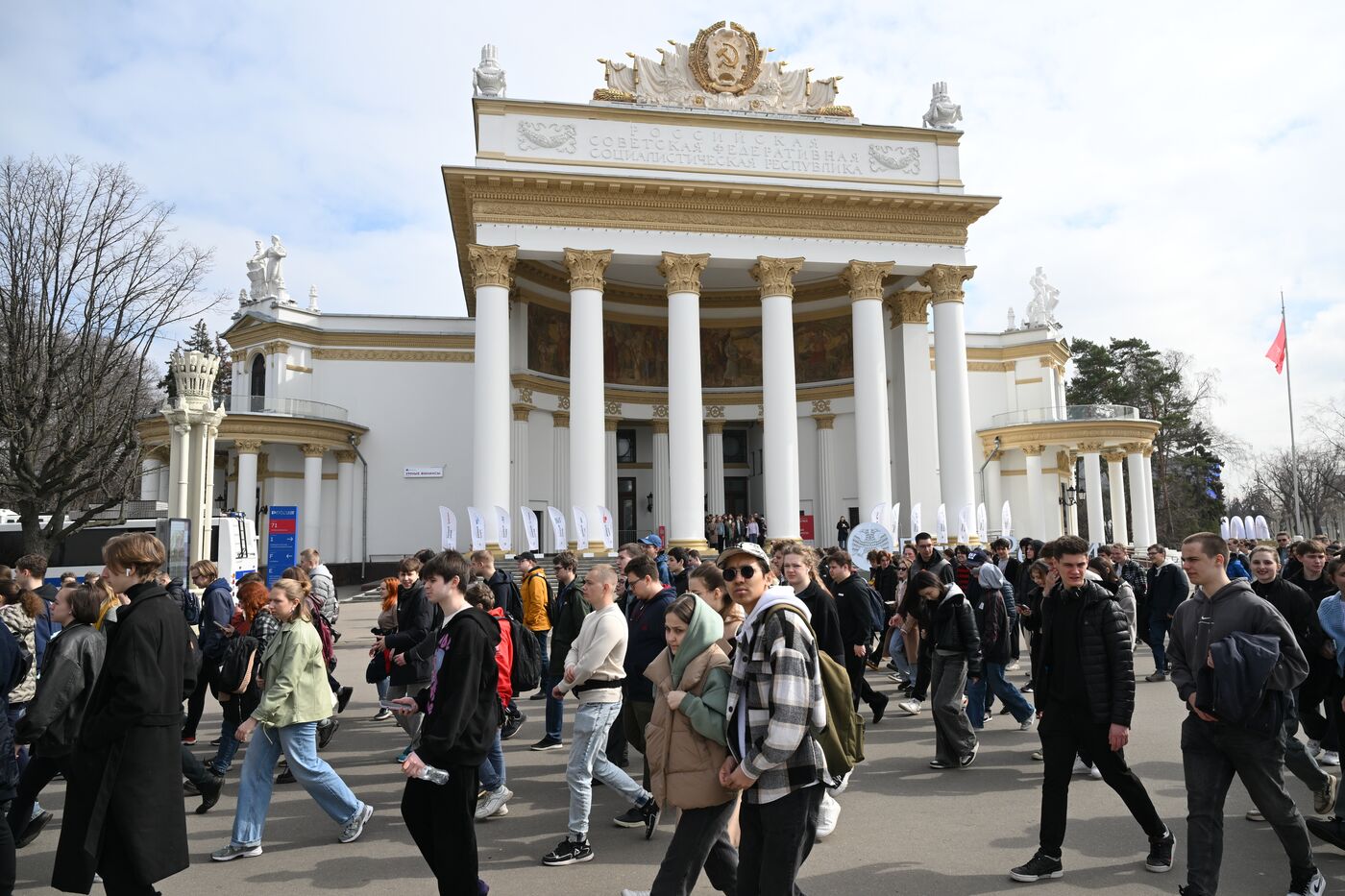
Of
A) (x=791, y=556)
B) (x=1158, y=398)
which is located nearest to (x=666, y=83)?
(x=791, y=556)

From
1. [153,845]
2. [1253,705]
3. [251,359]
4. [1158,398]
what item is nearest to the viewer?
[153,845]

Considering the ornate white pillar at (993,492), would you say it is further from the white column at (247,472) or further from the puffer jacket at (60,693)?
the puffer jacket at (60,693)

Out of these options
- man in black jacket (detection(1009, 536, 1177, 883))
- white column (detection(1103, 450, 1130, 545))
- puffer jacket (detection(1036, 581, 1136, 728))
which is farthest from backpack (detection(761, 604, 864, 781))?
white column (detection(1103, 450, 1130, 545))

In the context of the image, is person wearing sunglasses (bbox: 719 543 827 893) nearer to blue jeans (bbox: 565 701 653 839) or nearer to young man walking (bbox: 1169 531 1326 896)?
blue jeans (bbox: 565 701 653 839)

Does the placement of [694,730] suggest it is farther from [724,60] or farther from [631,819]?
[724,60]

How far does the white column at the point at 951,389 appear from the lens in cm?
2570

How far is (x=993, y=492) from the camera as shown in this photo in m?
37.3

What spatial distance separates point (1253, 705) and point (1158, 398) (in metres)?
60.9

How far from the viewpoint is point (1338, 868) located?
5078 millimetres

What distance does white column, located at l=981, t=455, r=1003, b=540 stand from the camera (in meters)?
37.2

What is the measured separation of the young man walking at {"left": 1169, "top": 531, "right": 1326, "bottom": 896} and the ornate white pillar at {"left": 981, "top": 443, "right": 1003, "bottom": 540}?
33789 millimetres

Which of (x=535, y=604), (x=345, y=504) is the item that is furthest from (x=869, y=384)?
(x=345, y=504)

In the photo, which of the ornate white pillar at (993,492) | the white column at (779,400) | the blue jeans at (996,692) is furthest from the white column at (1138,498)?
the blue jeans at (996,692)

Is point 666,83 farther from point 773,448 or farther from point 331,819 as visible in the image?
point 331,819
